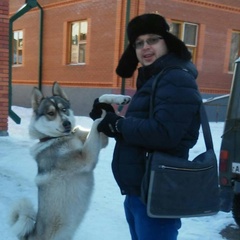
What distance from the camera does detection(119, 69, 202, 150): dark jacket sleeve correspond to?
1863 mm

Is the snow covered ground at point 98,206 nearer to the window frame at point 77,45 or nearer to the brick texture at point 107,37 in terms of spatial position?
the brick texture at point 107,37

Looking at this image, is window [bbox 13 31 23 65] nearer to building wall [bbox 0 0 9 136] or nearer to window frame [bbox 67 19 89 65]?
window frame [bbox 67 19 89 65]

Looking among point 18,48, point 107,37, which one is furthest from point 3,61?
point 18,48

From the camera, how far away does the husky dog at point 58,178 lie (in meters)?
2.78

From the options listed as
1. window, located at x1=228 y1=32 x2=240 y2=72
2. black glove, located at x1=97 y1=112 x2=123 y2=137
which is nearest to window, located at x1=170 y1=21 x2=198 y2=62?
window, located at x1=228 y1=32 x2=240 y2=72

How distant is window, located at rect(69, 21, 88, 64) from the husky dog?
1102cm

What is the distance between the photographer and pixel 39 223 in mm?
2848

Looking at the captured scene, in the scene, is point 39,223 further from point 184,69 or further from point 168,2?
point 168,2

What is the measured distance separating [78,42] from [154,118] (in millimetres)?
12437

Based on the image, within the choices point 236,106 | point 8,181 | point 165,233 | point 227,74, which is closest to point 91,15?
point 227,74

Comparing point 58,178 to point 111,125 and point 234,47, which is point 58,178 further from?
point 234,47

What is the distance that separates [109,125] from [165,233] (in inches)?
27.5

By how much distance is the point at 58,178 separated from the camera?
2.81 metres

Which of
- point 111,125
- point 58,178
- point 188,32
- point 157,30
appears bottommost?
point 58,178
